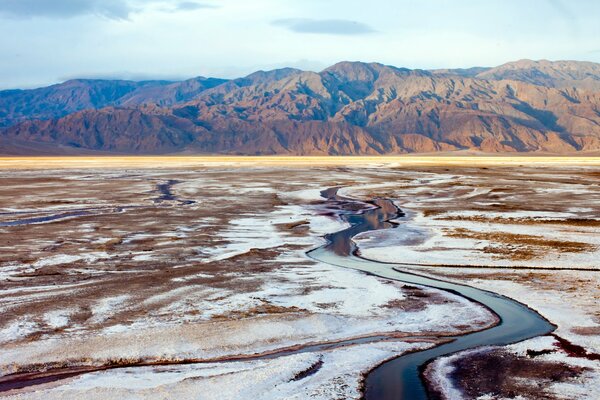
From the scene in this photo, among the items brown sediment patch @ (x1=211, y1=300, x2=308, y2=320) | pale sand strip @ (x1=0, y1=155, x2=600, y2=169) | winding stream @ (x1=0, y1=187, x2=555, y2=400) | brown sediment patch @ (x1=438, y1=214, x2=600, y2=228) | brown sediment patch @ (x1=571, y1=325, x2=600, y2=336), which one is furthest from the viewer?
pale sand strip @ (x1=0, y1=155, x2=600, y2=169)

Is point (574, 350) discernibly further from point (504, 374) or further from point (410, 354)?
point (410, 354)

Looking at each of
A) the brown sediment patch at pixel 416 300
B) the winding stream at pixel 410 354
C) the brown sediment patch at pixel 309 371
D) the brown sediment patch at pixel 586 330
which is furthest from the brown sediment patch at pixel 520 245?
the brown sediment patch at pixel 309 371

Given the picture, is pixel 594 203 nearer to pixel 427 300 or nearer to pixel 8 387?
pixel 427 300

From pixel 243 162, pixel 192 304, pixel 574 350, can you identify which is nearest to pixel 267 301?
pixel 192 304

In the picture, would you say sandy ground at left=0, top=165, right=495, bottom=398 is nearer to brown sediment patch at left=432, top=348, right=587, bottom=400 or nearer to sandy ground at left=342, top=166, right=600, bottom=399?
brown sediment patch at left=432, top=348, right=587, bottom=400

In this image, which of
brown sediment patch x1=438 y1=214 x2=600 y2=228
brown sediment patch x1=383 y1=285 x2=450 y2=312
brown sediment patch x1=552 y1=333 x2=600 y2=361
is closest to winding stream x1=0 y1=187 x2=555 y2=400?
brown sediment patch x1=552 y1=333 x2=600 y2=361

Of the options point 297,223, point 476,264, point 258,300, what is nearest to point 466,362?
point 258,300
